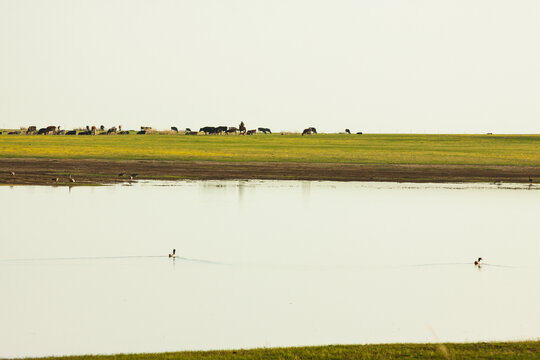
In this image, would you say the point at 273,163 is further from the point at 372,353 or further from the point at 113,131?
the point at 113,131

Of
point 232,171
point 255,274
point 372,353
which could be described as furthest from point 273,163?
point 372,353

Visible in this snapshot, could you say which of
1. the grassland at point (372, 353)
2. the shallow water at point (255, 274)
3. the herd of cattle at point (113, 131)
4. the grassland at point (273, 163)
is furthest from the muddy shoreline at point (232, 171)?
the herd of cattle at point (113, 131)

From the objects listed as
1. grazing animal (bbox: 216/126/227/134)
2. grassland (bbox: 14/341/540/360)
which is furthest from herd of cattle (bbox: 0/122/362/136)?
grassland (bbox: 14/341/540/360)

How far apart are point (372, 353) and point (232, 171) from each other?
2255 inches

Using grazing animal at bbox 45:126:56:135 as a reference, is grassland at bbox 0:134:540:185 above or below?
below

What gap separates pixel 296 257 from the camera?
82.6 ft

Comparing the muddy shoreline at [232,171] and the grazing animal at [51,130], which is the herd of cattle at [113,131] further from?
the muddy shoreline at [232,171]

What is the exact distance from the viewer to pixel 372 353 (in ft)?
43.1

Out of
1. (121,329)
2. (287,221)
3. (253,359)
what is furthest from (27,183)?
(253,359)

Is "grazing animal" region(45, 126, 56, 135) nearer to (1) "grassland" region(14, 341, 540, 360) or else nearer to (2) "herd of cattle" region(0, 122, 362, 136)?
(2) "herd of cattle" region(0, 122, 362, 136)

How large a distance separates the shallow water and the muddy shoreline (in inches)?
703

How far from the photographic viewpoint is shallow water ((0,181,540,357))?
50.9 feet

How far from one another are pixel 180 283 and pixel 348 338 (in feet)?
23.4

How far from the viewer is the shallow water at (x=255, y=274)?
50.9 ft
